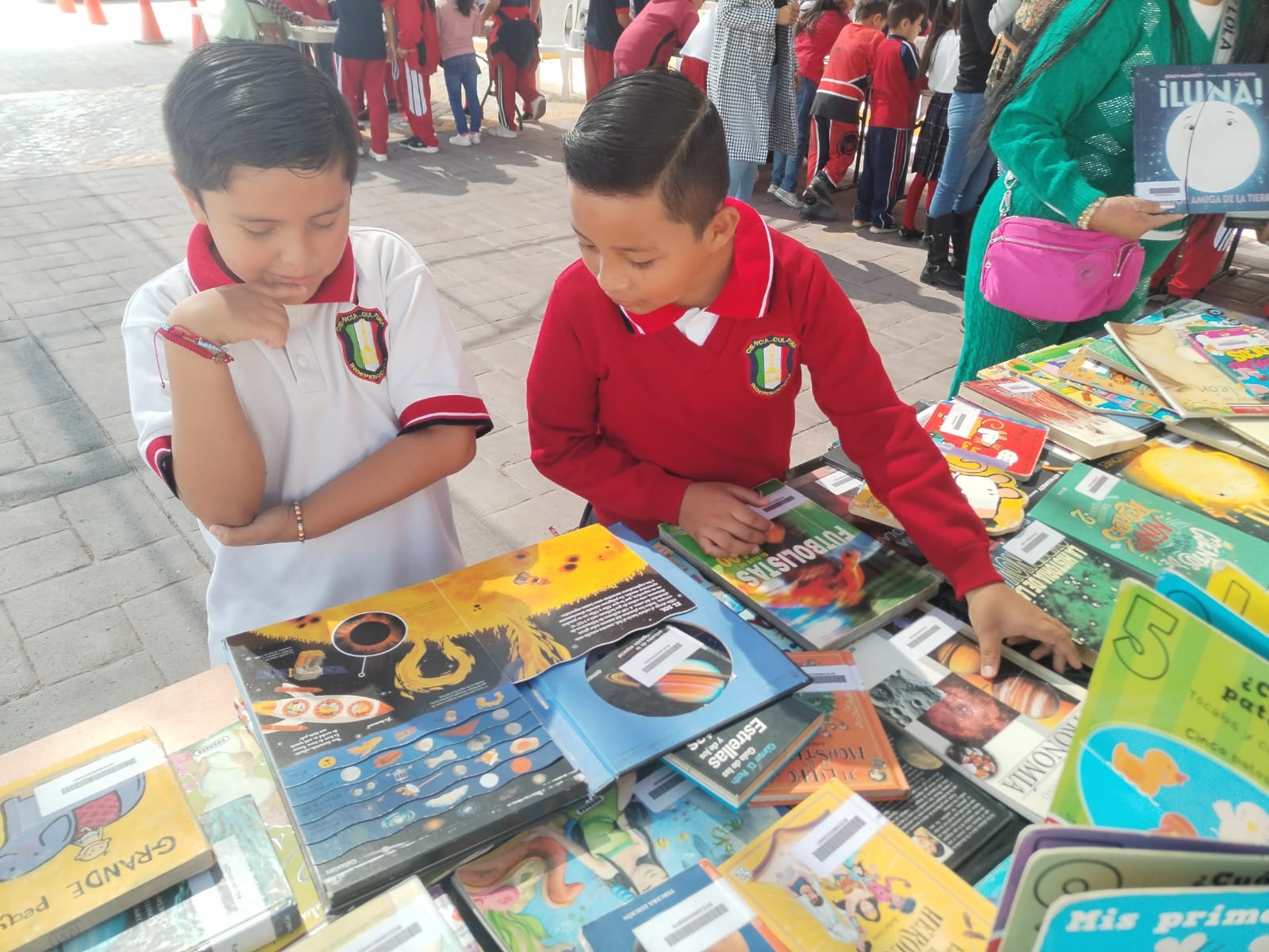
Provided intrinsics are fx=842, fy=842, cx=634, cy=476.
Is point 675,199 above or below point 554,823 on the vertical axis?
above

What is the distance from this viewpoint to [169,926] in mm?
700

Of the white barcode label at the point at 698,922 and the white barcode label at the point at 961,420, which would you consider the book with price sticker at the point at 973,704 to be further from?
the white barcode label at the point at 961,420

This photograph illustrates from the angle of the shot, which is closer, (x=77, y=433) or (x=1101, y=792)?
(x=1101, y=792)

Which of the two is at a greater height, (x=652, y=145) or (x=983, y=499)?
(x=652, y=145)

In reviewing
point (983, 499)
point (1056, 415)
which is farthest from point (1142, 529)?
point (1056, 415)

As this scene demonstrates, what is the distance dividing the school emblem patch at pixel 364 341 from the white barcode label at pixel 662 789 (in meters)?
0.72

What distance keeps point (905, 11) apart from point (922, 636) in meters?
5.01

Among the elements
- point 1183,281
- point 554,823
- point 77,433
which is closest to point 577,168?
point 554,823

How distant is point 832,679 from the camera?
3.26ft

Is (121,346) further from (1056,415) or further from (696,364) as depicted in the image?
(1056,415)

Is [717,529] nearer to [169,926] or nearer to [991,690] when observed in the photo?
[991,690]

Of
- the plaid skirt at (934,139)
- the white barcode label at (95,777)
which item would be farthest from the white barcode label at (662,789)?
the plaid skirt at (934,139)

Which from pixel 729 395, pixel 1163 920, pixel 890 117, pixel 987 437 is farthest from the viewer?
pixel 890 117

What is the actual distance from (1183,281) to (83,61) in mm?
11060
